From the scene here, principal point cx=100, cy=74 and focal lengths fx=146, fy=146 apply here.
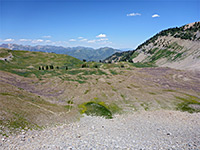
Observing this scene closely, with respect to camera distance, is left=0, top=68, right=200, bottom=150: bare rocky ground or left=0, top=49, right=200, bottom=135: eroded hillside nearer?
left=0, top=68, right=200, bottom=150: bare rocky ground

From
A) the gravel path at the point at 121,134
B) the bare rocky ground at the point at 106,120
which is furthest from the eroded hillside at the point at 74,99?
the gravel path at the point at 121,134

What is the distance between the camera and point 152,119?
5622 centimetres

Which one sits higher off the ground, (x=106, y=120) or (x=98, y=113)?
(x=106, y=120)

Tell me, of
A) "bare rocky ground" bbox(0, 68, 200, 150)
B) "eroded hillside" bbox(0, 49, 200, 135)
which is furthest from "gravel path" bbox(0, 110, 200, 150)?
"eroded hillside" bbox(0, 49, 200, 135)

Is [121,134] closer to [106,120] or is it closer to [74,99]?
[106,120]

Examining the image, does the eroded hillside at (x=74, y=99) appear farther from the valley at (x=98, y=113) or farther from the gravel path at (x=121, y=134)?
the gravel path at (x=121, y=134)

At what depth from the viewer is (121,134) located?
40.8 m

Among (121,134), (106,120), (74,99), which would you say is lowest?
(106,120)

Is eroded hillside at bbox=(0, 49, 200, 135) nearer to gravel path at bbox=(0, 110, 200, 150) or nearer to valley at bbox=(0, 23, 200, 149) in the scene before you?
valley at bbox=(0, 23, 200, 149)

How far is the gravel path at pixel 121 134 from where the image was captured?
30572 millimetres

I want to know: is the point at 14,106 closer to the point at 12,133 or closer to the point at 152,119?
the point at 12,133

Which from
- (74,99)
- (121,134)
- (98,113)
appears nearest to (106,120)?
(98,113)

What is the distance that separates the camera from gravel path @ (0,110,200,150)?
1204 inches

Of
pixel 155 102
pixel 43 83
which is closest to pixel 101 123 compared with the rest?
pixel 155 102
